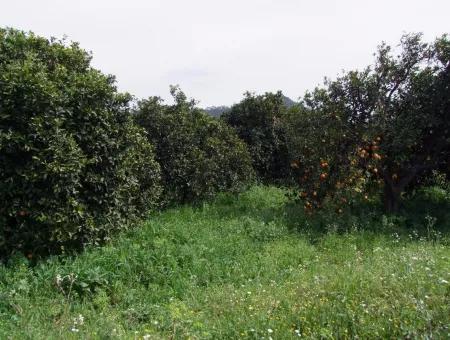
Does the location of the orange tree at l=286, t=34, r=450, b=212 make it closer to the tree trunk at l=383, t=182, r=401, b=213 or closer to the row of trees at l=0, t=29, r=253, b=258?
the tree trunk at l=383, t=182, r=401, b=213

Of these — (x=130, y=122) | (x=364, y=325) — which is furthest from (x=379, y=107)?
(x=364, y=325)

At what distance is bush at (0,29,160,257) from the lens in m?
5.36

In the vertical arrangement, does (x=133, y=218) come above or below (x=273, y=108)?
below

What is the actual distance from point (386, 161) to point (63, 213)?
580 cm

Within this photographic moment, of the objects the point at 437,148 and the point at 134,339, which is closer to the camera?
the point at 134,339

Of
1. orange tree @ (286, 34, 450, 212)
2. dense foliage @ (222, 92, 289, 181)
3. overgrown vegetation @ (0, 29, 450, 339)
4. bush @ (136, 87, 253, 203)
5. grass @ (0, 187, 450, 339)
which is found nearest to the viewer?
grass @ (0, 187, 450, 339)


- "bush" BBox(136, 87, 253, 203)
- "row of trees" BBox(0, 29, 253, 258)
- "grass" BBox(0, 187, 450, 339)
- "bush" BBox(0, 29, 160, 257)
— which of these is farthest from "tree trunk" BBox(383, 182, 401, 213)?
"bush" BBox(0, 29, 160, 257)

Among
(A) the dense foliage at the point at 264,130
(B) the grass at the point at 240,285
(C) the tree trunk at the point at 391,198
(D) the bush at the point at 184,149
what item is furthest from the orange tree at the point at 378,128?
(A) the dense foliage at the point at 264,130

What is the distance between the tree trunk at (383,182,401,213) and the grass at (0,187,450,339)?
3.53 feet

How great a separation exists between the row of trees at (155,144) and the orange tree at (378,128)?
2 centimetres

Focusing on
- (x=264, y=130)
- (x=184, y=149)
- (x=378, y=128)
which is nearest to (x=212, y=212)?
(x=184, y=149)

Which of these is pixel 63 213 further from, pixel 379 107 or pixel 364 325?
pixel 379 107

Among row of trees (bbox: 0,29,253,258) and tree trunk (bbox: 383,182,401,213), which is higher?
row of trees (bbox: 0,29,253,258)

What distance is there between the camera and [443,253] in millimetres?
5609
